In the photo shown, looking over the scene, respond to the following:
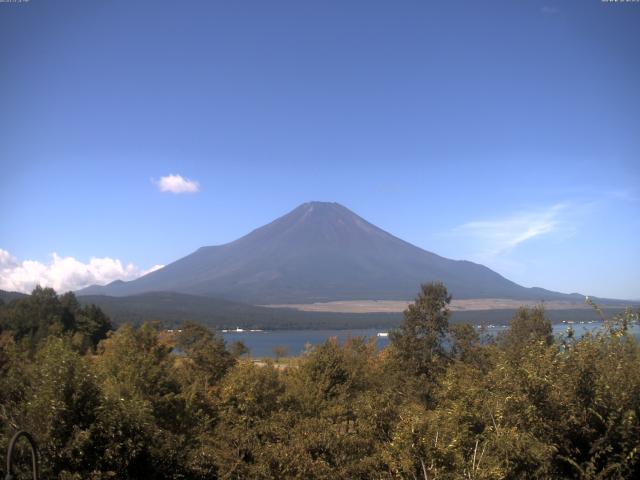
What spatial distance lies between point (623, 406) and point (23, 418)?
12704 mm

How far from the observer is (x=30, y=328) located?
58031mm

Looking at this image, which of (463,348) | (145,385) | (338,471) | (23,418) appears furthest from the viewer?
(463,348)

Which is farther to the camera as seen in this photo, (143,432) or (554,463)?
(143,432)

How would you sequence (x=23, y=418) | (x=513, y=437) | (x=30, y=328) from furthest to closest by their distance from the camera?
(x=30, y=328)
(x=23, y=418)
(x=513, y=437)

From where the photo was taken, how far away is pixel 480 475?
9.12 m

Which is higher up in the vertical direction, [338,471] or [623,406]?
[623,406]

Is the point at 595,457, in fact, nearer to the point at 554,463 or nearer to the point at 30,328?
the point at 554,463

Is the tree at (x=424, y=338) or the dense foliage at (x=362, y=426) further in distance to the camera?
the tree at (x=424, y=338)

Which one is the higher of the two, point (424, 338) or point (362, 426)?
point (424, 338)

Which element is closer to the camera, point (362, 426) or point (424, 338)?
point (362, 426)

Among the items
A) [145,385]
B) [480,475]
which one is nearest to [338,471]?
[480,475]

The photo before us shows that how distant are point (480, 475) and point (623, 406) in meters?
3.73

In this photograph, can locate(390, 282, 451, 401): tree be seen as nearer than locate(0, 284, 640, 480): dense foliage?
No

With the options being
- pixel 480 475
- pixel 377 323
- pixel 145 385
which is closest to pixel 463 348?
pixel 145 385
